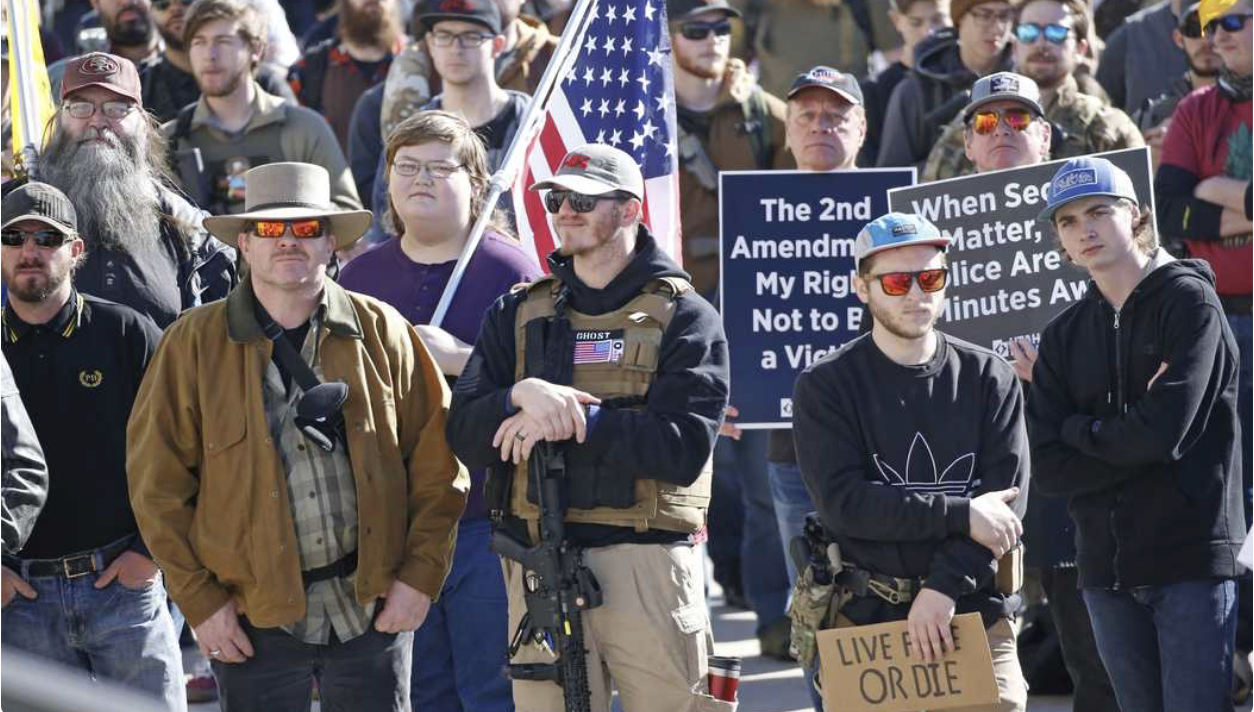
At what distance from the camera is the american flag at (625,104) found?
7430 millimetres

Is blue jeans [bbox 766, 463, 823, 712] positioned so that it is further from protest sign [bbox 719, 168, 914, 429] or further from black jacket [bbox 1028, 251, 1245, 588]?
black jacket [bbox 1028, 251, 1245, 588]

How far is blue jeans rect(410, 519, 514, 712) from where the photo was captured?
629 cm

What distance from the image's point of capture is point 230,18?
9227 millimetres

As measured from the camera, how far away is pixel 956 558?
5.49 meters

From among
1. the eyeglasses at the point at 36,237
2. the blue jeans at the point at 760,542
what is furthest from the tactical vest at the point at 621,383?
the blue jeans at the point at 760,542

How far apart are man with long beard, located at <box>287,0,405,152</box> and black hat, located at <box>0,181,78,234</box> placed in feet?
14.5

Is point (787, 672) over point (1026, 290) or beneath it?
beneath

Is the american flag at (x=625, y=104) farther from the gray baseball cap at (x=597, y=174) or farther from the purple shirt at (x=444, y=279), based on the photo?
the gray baseball cap at (x=597, y=174)

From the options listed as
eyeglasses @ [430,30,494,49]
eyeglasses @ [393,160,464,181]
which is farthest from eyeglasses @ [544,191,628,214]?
eyeglasses @ [430,30,494,49]

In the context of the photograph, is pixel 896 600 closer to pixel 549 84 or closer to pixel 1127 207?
pixel 1127 207

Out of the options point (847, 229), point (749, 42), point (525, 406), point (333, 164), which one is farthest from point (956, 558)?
point (749, 42)

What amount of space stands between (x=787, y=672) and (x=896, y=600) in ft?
9.43

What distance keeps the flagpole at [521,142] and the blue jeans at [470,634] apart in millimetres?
790

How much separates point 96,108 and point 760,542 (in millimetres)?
3398
